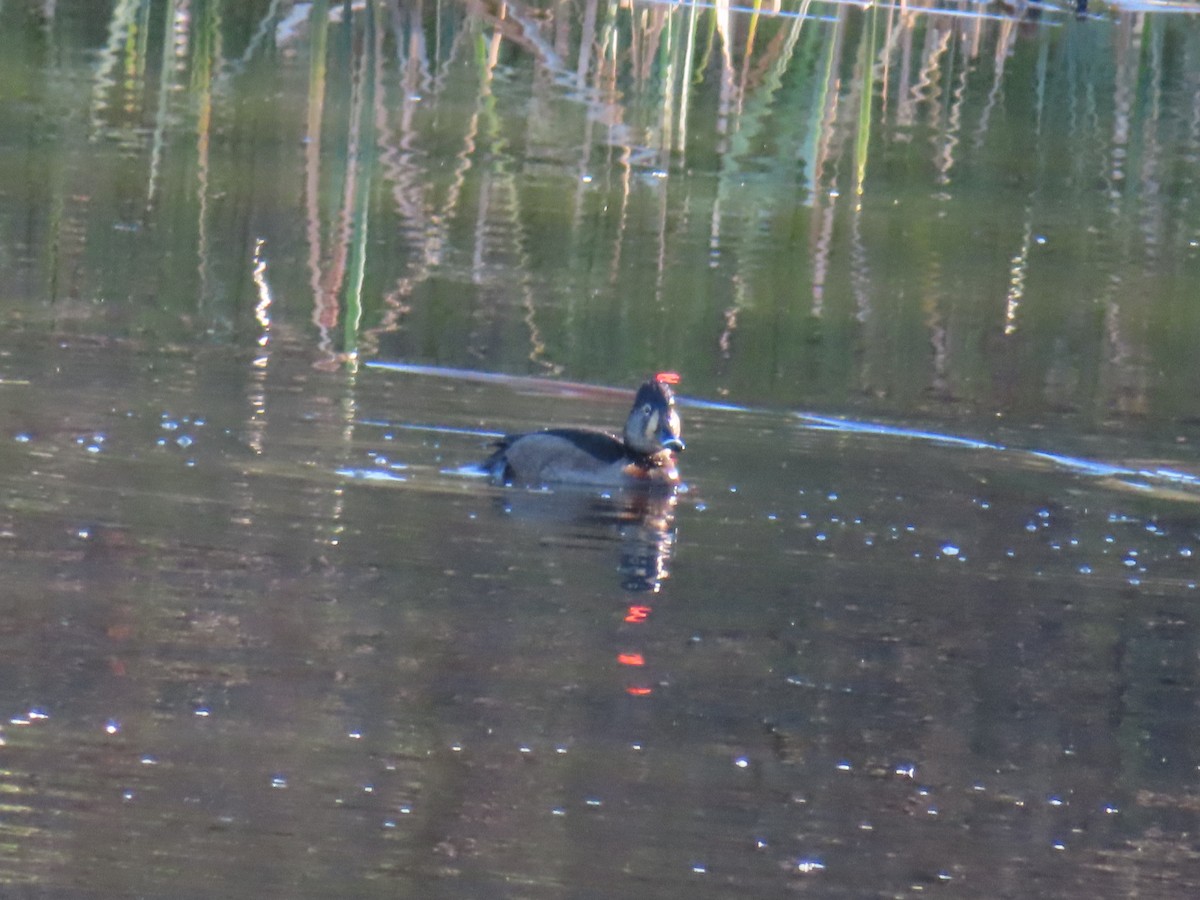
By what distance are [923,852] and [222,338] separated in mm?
5351

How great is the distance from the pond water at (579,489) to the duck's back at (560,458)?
0.28 ft

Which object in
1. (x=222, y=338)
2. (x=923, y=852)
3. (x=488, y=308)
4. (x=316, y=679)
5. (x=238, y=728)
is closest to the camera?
(x=923, y=852)

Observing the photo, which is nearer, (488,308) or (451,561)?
(451,561)

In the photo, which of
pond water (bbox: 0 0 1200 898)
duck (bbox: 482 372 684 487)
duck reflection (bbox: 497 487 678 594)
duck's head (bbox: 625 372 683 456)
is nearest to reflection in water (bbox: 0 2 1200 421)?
pond water (bbox: 0 0 1200 898)

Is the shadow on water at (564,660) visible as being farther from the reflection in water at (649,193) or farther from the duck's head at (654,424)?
the reflection in water at (649,193)

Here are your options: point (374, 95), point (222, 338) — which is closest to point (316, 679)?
point (222, 338)

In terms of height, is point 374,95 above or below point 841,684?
above

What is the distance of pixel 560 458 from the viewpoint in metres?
7.99

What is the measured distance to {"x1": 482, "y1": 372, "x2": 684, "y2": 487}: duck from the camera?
789 cm

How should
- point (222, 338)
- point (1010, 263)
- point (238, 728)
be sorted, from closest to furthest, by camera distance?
1. point (238, 728)
2. point (222, 338)
3. point (1010, 263)

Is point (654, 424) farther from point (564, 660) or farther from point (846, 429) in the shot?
point (564, 660)

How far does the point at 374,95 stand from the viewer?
15.6 metres

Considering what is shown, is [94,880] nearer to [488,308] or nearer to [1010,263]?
[488,308]

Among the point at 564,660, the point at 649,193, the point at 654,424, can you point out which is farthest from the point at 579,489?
the point at 649,193
